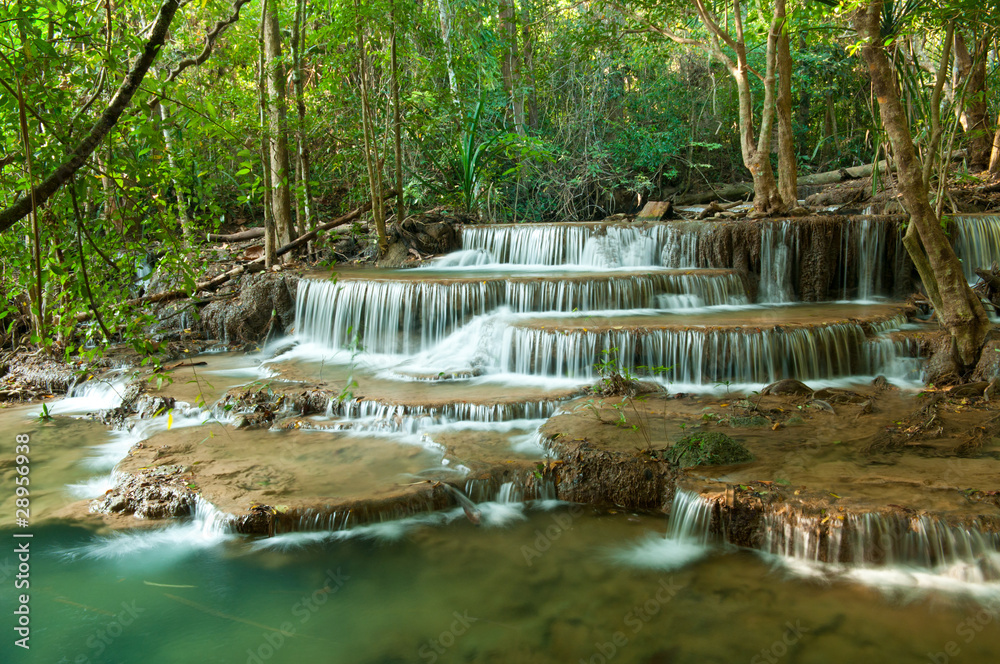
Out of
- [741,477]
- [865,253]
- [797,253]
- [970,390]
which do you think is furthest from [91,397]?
[865,253]

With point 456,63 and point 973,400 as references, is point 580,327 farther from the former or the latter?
point 456,63

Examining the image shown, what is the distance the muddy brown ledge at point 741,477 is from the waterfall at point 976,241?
420 cm

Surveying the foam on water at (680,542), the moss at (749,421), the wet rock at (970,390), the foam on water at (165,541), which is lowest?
the foam on water at (165,541)

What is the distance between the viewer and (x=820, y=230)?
9523 millimetres

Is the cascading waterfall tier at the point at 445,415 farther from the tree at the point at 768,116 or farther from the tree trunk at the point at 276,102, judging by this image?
the tree at the point at 768,116

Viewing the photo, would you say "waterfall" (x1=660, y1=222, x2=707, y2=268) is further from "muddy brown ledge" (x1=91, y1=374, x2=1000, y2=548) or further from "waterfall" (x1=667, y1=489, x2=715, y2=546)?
"waterfall" (x1=667, y1=489, x2=715, y2=546)

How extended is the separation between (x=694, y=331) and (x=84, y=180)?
561cm

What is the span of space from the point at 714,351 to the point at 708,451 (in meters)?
2.30

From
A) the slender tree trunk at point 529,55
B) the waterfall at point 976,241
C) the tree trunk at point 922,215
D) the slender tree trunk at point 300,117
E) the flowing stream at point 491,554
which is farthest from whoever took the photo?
the slender tree trunk at point 529,55

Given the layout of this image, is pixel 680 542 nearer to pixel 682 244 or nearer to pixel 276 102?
pixel 682 244

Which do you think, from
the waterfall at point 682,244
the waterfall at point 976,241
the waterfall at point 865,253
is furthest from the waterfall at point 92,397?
the waterfall at point 976,241

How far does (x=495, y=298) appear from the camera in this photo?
28.6 feet

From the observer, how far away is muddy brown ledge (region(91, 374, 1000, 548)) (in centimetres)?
409

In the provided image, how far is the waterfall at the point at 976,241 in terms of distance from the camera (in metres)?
9.16
